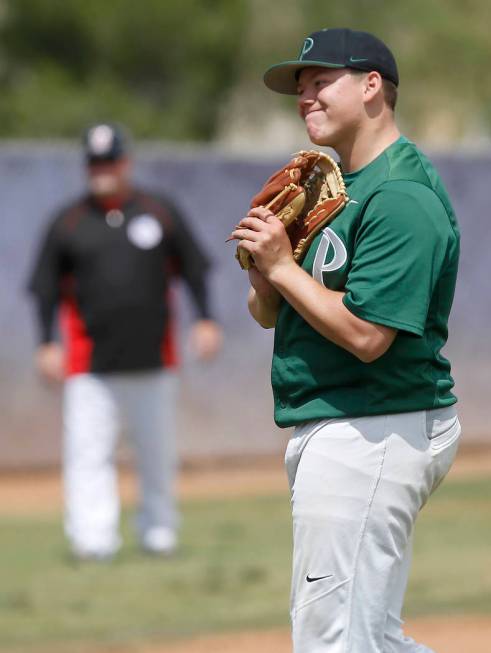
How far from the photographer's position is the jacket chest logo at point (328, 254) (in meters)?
3.67

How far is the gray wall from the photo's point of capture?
1126cm

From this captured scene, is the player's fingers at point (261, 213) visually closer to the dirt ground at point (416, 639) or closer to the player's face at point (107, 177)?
the dirt ground at point (416, 639)

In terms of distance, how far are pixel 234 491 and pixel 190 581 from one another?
335 cm

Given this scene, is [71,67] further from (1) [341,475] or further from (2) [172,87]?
(1) [341,475]

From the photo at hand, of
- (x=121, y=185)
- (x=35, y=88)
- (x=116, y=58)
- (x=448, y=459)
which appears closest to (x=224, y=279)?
(x=121, y=185)

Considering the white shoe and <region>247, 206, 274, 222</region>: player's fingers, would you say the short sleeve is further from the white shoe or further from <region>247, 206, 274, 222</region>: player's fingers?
the white shoe

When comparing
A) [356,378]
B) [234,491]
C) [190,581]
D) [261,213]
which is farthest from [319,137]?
[234,491]

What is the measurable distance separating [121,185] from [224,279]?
358 centimetres

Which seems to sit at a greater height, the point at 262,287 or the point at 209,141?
the point at 209,141

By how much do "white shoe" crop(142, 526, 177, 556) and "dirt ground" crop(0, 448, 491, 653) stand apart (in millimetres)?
1622

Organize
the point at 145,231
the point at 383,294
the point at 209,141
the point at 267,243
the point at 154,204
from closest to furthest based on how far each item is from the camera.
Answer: the point at 383,294, the point at 267,243, the point at 145,231, the point at 154,204, the point at 209,141

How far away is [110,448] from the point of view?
7.93 m

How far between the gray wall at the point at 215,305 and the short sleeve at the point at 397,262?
784cm

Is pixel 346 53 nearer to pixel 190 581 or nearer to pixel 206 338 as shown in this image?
pixel 190 581
